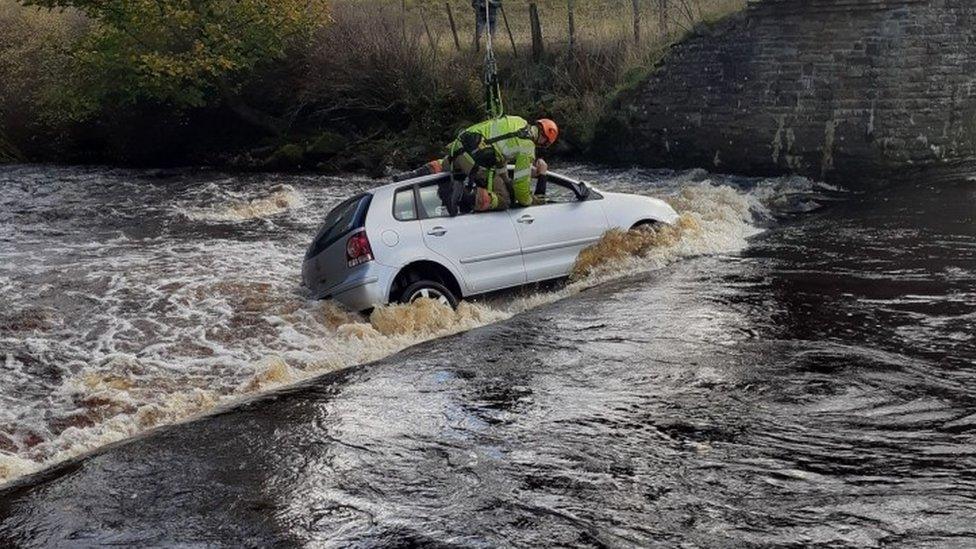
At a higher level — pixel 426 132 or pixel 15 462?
pixel 426 132

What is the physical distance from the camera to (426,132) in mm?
24812

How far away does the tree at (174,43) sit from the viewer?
81.5 ft

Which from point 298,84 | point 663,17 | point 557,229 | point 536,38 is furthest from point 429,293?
point 298,84

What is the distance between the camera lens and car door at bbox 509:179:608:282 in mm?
11336

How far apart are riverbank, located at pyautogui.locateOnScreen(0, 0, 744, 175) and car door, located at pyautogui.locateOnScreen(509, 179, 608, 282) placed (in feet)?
35.3

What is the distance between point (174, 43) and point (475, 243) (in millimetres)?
17424

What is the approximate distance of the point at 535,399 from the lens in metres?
7.67

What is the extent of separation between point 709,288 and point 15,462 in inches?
262

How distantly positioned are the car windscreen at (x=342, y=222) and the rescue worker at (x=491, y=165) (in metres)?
0.60

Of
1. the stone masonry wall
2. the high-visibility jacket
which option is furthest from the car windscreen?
the stone masonry wall

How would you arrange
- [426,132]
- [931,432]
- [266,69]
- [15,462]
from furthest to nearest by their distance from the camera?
1. [266,69]
2. [426,132]
3. [15,462]
4. [931,432]

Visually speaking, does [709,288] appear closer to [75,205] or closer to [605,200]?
[605,200]

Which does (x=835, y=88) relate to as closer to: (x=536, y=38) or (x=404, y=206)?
(x=536, y=38)

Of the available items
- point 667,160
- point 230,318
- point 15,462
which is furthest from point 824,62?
point 15,462
